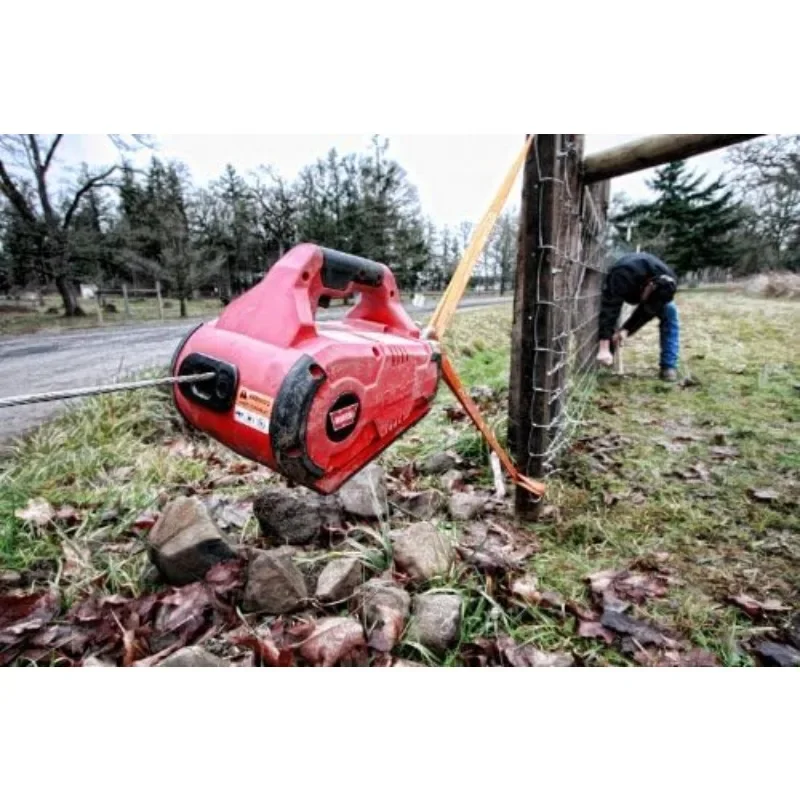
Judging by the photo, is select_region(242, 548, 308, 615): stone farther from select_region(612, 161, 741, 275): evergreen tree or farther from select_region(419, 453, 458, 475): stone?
select_region(612, 161, 741, 275): evergreen tree

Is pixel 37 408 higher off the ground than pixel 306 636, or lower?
higher

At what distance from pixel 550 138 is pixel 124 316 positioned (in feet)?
13.0

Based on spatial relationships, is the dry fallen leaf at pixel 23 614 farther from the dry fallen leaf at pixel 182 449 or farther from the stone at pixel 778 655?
the stone at pixel 778 655

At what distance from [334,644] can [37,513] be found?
1049mm

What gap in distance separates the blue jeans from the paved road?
1810mm

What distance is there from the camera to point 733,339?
3.20m

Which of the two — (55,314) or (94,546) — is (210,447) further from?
(55,314)

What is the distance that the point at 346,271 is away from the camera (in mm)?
1005

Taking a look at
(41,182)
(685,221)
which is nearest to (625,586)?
(41,182)

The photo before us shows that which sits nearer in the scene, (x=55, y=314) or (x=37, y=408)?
(x=37, y=408)

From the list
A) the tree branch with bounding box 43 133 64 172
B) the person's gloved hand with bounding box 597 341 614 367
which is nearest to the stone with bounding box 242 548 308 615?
the tree branch with bounding box 43 133 64 172

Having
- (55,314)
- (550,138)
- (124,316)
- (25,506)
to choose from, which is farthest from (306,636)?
(124,316)

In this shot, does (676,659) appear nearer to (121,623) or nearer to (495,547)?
(495,547)
